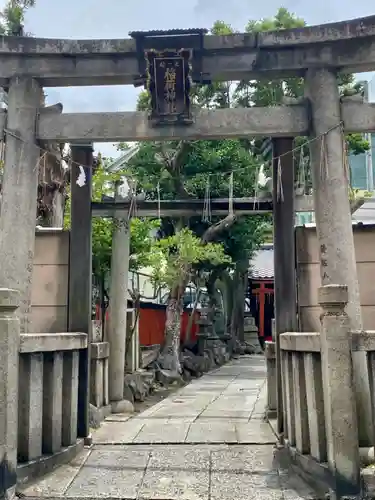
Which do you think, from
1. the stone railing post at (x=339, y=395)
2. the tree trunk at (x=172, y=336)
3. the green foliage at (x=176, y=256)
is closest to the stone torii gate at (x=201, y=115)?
the stone railing post at (x=339, y=395)

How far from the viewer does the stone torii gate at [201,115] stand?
6461 millimetres

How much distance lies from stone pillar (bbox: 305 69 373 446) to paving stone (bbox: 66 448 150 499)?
290 cm

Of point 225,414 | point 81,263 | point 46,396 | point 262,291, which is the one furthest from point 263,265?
point 46,396

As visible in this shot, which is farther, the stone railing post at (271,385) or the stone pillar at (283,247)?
the stone railing post at (271,385)

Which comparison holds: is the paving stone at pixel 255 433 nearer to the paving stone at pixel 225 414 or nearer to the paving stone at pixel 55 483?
the paving stone at pixel 225 414

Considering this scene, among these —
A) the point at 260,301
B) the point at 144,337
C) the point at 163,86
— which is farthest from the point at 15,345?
the point at 260,301

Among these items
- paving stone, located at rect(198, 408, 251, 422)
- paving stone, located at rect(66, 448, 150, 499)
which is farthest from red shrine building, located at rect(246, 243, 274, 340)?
paving stone, located at rect(66, 448, 150, 499)

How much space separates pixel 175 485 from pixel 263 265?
2826 centimetres

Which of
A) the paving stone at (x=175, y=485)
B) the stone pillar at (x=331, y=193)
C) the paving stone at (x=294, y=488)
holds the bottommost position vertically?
the paving stone at (x=294, y=488)

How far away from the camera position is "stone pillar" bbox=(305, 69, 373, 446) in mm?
6160

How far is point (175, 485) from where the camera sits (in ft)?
16.8

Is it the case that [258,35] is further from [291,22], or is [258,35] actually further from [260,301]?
[260,301]

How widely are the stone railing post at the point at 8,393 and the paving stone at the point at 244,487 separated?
187 cm

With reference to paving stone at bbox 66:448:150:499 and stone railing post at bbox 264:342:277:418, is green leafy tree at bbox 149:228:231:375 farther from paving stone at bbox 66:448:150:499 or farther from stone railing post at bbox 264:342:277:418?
paving stone at bbox 66:448:150:499
